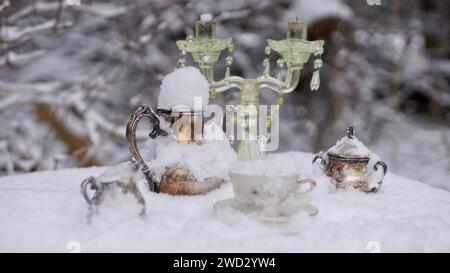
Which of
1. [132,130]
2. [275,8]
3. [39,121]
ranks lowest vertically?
[39,121]

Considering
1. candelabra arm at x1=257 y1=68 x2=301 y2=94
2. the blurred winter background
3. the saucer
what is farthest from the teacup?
the blurred winter background

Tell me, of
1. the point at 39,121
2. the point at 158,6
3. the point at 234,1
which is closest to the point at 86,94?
the point at 39,121

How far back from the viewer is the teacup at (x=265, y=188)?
3.11 feet

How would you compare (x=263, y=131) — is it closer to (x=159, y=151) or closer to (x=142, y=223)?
(x=159, y=151)

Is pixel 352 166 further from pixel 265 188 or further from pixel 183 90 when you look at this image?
pixel 183 90

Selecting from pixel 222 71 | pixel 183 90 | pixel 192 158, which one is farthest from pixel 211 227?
pixel 222 71

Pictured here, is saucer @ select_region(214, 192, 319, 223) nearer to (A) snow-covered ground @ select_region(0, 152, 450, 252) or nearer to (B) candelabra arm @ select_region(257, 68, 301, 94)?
(A) snow-covered ground @ select_region(0, 152, 450, 252)

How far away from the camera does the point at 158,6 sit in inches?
116

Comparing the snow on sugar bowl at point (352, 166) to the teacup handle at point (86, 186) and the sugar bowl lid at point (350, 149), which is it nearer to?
the sugar bowl lid at point (350, 149)

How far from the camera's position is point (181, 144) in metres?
1.17

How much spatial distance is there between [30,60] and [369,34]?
2.08 m

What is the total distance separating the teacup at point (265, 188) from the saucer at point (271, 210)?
1 cm

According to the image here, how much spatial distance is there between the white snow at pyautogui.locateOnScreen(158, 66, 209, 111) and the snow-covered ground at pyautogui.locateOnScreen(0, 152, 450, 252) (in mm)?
221

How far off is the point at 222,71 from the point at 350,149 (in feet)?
6.08
